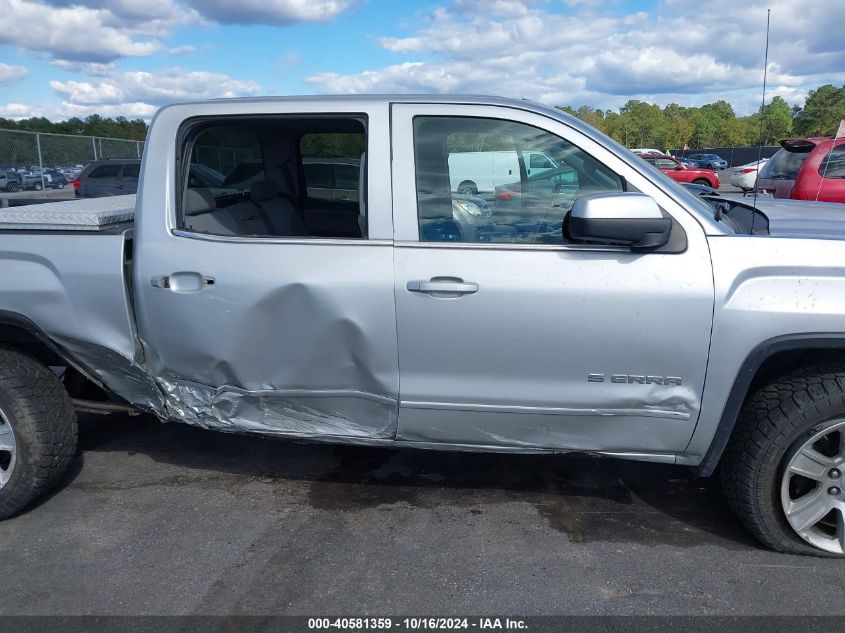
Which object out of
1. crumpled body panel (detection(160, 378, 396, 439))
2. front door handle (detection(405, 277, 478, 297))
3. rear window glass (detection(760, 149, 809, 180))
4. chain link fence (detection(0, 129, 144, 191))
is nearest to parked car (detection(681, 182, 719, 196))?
front door handle (detection(405, 277, 478, 297))

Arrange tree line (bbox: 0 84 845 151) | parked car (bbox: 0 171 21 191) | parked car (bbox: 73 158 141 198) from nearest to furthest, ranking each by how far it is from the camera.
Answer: parked car (bbox: 73 158 141 198)
parked car (bbox: 0 171 21 191)
tree line (bbox: 0 84 845 151)

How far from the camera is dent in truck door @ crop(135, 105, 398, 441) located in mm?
2973

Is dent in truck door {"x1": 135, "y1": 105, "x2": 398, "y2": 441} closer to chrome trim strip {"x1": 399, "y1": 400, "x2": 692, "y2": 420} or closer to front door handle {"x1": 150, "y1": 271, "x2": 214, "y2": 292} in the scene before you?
front door handle {"x1": 150, "y1": 271, "x2": 214, "y2": 292}

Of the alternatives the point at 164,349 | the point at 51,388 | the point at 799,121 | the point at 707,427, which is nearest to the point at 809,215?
the point at 707,427

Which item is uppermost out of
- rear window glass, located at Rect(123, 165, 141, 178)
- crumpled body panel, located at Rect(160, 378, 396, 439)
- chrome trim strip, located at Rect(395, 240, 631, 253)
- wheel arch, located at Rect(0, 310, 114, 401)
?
rear window glass, located at Rect(123, 165, 141, 178)

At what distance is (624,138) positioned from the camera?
82.9 meters

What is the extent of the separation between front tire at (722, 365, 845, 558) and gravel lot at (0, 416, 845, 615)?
14cm

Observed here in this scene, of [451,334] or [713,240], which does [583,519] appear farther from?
[713,240]

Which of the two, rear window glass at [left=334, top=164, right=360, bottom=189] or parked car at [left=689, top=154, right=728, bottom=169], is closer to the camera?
rear window glass at [left=334, top=164, right=360, bottom=189]

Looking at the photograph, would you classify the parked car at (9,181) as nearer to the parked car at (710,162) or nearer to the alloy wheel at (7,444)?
the alloy wheel at (7,444)

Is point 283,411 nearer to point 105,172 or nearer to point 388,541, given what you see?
point 388,541

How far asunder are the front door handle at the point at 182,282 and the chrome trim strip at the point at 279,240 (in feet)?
0.57

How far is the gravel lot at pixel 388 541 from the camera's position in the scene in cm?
279

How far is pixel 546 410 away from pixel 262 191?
2.10 meters
